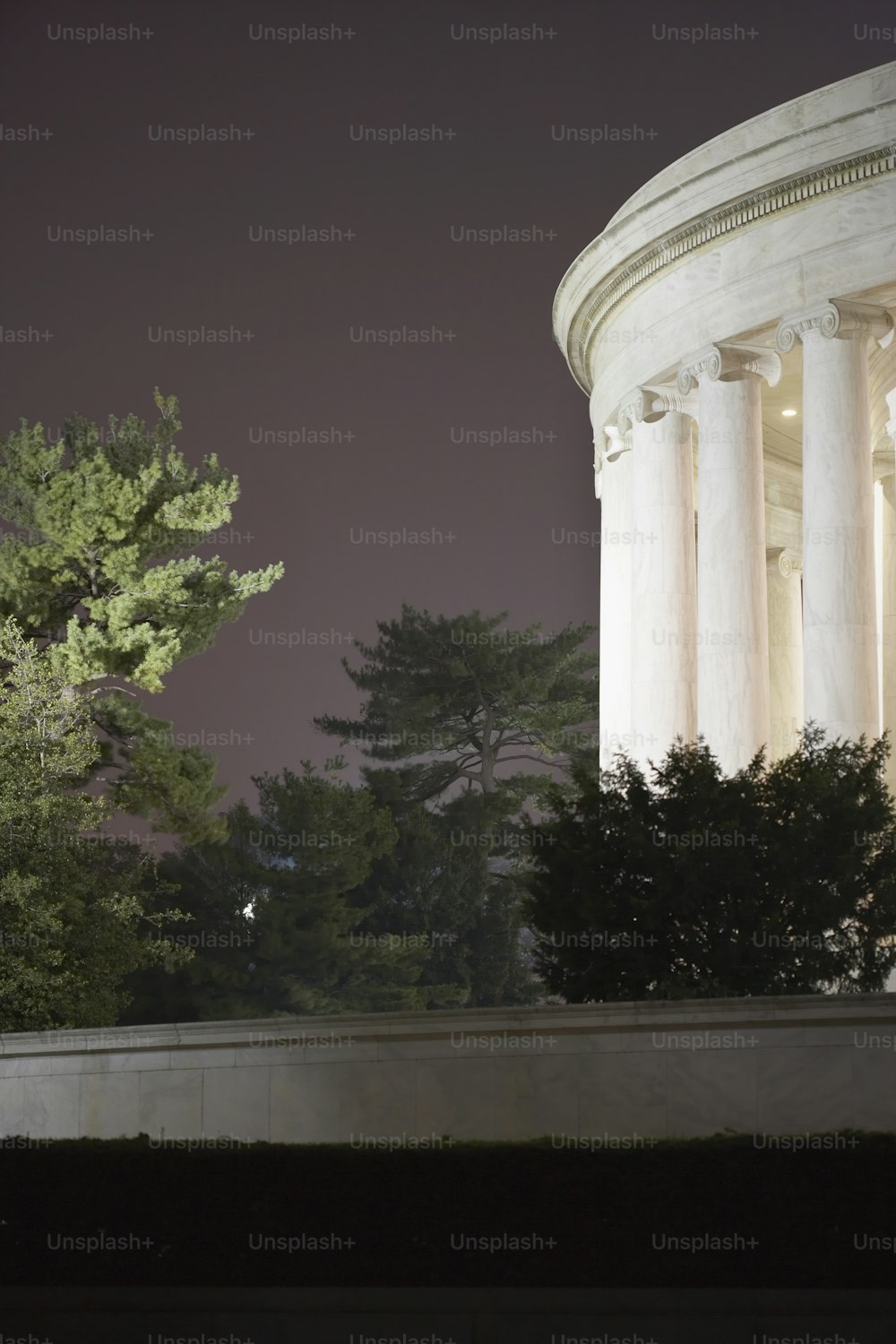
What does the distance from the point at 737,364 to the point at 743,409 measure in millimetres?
1582

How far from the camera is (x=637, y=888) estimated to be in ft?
130

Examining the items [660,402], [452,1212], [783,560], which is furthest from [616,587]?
[452,1212]

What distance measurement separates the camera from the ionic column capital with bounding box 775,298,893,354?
5088 centimetres

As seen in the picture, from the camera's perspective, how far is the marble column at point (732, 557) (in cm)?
5300

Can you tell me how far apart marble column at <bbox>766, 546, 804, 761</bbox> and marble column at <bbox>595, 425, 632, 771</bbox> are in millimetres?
10018

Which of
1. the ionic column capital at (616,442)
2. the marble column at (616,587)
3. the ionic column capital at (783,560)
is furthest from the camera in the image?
the ionic column capital at (783,560)

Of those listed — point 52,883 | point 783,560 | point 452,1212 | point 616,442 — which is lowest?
point 452,1212

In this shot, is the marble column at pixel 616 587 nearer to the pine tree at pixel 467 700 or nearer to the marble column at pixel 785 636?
the marble column at pixel 785 636

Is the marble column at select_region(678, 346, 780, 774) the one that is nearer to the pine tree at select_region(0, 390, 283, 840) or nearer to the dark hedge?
the pine tree at select_region(0, 390, 283, 840)

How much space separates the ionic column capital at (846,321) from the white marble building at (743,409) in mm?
59

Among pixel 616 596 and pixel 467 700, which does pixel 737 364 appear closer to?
pixel 616 596

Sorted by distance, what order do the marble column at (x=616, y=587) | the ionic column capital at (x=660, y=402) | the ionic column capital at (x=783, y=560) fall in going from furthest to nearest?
the ionic column capital at (x=783, y=560) → the marble column at (x=616, y=587) → the ionic column capital at (x=660, y=402)

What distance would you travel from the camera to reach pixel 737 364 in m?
55.3

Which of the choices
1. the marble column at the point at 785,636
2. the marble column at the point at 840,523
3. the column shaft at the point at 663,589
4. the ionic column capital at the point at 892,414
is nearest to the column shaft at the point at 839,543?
the marble column at the point at 840,523
